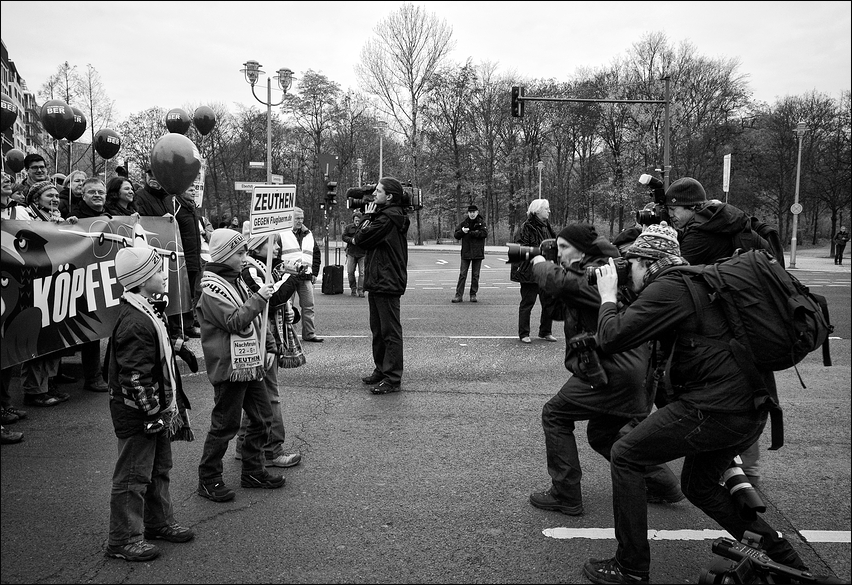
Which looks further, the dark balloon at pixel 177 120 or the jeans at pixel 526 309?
the dark balloon at pixel 177 120

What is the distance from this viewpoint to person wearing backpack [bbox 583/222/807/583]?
10.0ft

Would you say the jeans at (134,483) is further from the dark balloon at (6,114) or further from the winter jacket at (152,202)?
the dark balloon at (6,114)

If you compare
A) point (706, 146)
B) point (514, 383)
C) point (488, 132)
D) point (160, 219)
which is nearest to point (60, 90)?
point (160, 219)

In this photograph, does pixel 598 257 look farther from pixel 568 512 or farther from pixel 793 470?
pixel 793 470

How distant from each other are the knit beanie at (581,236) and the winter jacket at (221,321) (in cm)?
191

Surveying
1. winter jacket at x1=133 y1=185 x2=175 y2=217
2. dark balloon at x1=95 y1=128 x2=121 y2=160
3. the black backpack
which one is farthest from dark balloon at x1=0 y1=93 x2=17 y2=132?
the black backpack

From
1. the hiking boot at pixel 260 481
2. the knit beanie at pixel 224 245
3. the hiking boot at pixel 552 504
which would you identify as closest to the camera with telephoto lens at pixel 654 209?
the hiking boot at pixel 552 504

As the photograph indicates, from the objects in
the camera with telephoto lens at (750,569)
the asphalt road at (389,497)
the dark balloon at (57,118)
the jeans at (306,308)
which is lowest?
the asphalt road at (389,497)

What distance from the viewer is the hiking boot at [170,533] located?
146 inches

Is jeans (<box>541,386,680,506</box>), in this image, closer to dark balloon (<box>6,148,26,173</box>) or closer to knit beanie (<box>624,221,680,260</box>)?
knit beanie (<box>624,221,680,260</box>)

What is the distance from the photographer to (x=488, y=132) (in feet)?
179

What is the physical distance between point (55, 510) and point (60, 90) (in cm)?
2809

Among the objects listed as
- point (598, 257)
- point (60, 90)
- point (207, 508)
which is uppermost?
point (60, 90)

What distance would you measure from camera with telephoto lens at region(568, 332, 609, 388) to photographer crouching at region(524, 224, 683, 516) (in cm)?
2
